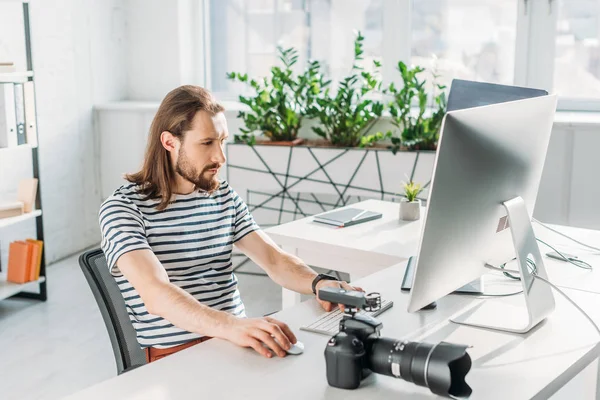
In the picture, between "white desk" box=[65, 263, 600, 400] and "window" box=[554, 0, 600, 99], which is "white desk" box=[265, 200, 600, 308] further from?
"window" box=[554, 0, 600, 99]

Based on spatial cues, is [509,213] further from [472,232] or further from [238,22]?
[238,22]

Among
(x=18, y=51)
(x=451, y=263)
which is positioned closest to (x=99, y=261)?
(x=451, y=263)

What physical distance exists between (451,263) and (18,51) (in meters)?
3.13

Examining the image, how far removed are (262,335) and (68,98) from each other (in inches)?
130

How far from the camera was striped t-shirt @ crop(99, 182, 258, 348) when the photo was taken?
1.80 metres

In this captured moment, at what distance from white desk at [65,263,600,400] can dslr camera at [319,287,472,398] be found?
31 mm

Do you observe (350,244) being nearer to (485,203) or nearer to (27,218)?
(485,203)

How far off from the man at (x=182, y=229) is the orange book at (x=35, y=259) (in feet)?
6.32

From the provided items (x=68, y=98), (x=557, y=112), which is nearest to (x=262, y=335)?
(x=557, y=112)

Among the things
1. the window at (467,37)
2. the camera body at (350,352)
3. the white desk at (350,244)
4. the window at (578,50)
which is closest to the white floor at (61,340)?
the white desk at (350,244)

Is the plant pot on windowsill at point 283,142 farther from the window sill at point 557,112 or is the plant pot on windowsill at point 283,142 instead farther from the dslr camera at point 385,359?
the dslr camera at point 385,359

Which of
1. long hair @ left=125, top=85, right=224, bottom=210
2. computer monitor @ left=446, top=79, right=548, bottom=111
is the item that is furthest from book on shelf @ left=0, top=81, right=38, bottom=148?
computer monitor @ left=446, top=79, right=548, bottom=111

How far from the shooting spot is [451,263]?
1496 mm

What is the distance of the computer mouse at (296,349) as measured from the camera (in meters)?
1.47
